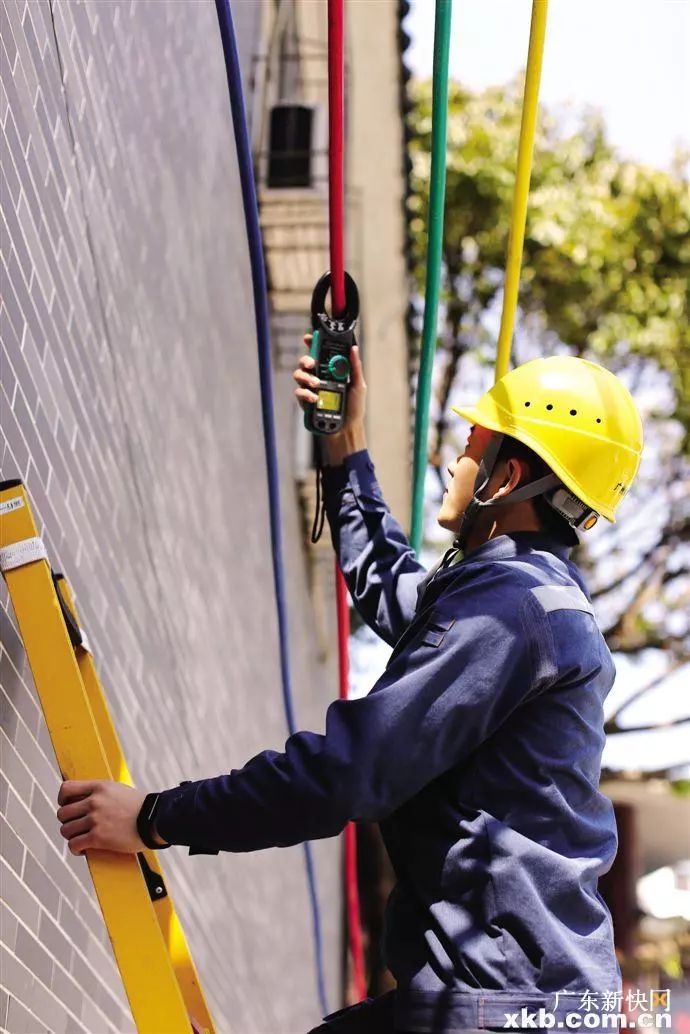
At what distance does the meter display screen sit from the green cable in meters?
0.44

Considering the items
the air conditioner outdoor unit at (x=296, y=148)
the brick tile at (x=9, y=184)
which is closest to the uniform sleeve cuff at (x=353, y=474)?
the brick tile at (x=9, y=184)

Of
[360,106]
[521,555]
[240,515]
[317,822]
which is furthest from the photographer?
[360,106]

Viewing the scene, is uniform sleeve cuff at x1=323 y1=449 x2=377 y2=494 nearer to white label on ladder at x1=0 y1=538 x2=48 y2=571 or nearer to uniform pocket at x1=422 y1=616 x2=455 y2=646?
uniform pocket at x1=422 y1=616 x2=455 y2=646

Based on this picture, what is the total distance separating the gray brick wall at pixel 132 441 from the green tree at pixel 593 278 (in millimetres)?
7524

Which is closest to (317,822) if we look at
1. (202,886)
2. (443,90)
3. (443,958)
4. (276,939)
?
(443,958)

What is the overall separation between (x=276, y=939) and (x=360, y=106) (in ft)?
20.6

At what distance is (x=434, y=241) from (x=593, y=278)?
1030 centimetres

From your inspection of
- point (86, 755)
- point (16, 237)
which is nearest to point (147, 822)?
point (86, 755)

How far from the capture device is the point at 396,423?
1215 centimetres

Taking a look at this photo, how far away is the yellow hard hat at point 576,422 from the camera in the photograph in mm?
2635

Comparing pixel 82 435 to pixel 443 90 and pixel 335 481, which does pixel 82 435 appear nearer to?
pixel 335 481

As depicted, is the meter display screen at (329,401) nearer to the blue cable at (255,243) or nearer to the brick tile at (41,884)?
the blue cable at (255,243)

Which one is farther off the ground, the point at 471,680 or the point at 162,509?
the point at 471,680

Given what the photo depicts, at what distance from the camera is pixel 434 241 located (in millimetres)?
3270
